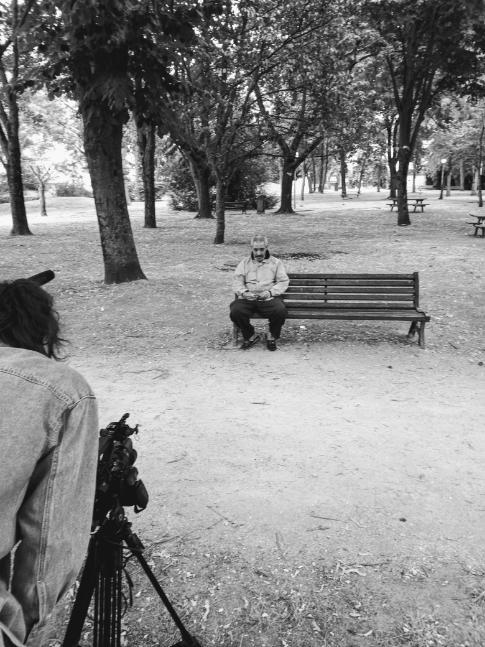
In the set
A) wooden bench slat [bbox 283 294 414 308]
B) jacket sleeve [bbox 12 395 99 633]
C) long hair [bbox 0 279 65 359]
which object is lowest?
wooden bench slat [bbox 283 294 414 308]

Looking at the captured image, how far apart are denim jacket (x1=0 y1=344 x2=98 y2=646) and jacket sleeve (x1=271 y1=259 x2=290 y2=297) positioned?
5763 millimetres

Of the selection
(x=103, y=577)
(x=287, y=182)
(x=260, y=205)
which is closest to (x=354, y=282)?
(x=103, y=577)

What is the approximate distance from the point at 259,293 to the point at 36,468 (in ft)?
19.2

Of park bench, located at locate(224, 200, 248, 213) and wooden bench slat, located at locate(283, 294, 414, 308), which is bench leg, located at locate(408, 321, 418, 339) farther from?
park bench, located at locate(224, 200, 248, 213)

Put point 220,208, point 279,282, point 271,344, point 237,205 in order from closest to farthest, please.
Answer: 1. point 271,344
2. point 279,282
3. point 220,208
4. point 237,205

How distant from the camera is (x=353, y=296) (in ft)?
23.9

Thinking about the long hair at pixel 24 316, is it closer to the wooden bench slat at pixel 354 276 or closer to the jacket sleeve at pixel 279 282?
the jacket sleeve at pixel 279 282

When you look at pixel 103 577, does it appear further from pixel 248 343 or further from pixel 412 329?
pixel 412 329

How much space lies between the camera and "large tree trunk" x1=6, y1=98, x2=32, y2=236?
17.6 metres

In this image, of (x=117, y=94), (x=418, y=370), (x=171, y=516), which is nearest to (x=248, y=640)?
(x=171, y=516)

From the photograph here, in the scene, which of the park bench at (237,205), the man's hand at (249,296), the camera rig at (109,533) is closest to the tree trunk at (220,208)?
the man's hand at (249,296)

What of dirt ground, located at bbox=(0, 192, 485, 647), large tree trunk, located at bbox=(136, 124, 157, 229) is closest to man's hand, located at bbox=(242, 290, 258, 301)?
dirt ground, located at bbox=(0, 192, 485, 647)

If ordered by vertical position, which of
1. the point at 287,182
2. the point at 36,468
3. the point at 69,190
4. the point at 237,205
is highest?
the point at 69,190

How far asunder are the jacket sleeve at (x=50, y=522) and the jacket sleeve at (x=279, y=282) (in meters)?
5.79
